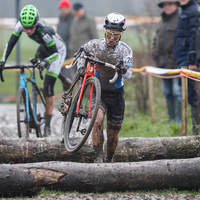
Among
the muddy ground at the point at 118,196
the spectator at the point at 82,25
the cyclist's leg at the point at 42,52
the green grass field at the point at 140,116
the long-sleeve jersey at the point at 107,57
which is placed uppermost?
the spectator at the point at 82,25

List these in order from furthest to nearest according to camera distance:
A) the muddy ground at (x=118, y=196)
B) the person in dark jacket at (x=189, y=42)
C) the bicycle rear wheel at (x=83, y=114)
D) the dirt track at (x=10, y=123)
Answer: the dirt track at (x=10, y=123) → the person in dark jacket at (x=189, y=42) → the bicycle rear wheel at (x=83, y=114) → the muddy ground at (x=118, y=196)

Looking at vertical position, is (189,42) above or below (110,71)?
above

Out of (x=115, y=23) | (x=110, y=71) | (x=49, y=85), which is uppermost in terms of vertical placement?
(x=115, y=23)

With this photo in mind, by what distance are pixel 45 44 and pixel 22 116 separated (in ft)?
4.38

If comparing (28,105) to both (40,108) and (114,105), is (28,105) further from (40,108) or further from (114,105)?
(114,105)

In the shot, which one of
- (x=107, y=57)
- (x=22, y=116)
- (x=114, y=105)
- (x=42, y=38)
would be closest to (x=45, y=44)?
(x=42, y=38)

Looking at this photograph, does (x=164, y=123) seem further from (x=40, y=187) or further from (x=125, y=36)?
(x=40, y=187)

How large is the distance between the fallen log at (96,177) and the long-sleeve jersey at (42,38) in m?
2.74

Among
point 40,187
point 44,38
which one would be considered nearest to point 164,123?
point 44,38

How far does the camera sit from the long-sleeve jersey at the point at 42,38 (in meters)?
6.60

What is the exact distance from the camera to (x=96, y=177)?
14.0ft

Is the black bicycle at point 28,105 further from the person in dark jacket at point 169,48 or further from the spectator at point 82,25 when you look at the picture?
the spectator at point 82,25

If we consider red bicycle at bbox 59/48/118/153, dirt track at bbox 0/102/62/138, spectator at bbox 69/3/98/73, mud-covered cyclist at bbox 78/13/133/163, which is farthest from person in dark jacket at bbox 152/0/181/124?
red bicycle at bbox 59/48/118/153

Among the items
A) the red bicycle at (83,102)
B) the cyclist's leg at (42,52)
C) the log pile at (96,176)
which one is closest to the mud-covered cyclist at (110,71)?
the red bicycle at (83,102)
